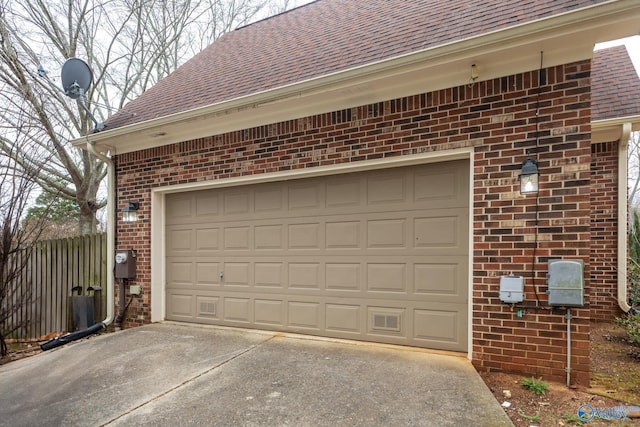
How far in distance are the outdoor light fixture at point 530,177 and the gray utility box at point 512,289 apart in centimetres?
85

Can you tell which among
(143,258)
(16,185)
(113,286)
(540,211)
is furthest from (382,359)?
(16,185)

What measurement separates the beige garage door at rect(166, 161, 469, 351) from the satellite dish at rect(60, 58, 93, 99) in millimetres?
2407

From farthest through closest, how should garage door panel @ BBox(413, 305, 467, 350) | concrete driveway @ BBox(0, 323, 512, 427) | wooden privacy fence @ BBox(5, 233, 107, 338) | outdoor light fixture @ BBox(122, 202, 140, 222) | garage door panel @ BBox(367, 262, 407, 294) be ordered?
wooden privacy fence @ BBox(5, 233, 107, 338) → outdoor light fixture @ BBox(122, 202, 140, 222) → garage door panel @ BBox(367, 262, 407, 294) → garage door panel @ BBox(413, 305, 467, 350) → concrete driveway @ BBox(0, 323, 512, 427)

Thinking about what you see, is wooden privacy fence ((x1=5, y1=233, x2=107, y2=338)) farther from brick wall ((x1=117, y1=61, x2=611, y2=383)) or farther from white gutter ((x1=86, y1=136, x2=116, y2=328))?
brick wall ((x1=117, y1=61, x2=611, y2=383))

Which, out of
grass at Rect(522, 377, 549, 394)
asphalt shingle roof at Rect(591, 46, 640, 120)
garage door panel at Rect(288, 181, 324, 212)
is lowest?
grass at Rect(522, 377, 549, 394)

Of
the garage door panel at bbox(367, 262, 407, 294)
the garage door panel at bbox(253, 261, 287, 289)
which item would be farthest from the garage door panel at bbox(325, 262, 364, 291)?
the garage door panel at bbox(253, 261, 287, 289)

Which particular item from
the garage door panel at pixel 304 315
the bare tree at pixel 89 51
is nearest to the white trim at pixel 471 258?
the garage door panel at pixel 304 315

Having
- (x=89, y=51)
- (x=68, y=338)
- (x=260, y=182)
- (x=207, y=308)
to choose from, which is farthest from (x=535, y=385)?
(x=89, y=51)

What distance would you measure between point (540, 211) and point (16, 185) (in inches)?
274

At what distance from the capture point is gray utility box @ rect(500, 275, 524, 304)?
3283 millimetres

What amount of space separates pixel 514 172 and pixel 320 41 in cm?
365

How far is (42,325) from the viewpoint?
21.7 feet

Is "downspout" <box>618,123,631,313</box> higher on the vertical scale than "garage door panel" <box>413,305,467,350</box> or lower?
higher

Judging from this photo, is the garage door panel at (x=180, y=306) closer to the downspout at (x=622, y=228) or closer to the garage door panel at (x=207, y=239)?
the garage door panel at (x=207, y=239)
